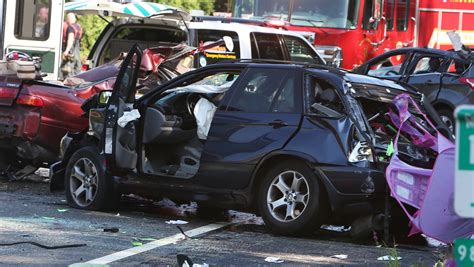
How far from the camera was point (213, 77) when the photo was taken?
10141 mm

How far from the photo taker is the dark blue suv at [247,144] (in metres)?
8.37

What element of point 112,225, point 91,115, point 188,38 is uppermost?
point 188,38

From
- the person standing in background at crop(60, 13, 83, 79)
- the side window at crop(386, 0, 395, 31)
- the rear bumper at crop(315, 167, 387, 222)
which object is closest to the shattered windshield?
the side window at crop(386, 0, 395, 31)

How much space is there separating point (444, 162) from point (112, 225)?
3197 mm

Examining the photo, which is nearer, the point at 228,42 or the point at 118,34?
the point at 228,42

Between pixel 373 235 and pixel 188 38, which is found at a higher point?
pixel 188 38

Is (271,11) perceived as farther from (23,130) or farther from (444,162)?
(444,162)

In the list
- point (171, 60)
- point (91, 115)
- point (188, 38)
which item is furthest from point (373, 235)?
point (188, 38)

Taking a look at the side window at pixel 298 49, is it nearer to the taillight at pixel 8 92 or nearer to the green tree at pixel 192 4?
the taillight at pixel 8 92

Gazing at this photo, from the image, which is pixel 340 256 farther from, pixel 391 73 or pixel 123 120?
pixel 391 73

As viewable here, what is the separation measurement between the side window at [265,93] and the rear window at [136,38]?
7.24 meters

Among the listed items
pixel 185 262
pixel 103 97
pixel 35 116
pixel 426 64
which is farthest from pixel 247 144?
pixel 426 64

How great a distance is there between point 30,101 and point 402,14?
1353 cm

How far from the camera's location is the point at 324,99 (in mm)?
8828
